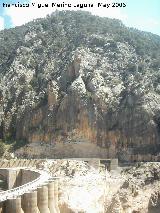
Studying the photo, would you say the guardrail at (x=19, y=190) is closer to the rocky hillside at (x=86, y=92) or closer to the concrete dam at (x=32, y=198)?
the concrete dam at (x=32, y=198)

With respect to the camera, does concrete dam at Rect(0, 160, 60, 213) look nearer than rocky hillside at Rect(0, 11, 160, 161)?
Yes

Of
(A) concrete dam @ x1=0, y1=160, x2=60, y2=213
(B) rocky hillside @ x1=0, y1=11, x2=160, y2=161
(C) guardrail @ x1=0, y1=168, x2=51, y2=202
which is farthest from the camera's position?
(B) rocky hillside @ x1=0, y1=11, x2=160, y2=161

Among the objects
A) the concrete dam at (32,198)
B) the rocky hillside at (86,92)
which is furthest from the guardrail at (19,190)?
the rocky hillside at (86,92)

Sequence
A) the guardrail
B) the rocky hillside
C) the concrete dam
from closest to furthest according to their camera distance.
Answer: the concrete dam
the guardrail
the rocky hillside

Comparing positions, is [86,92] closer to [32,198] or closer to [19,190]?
[19,190]

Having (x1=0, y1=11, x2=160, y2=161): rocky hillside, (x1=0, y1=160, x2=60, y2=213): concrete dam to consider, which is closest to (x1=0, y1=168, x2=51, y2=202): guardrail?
(x1=0, y1=160, x2=60, y2=213): concrete dam

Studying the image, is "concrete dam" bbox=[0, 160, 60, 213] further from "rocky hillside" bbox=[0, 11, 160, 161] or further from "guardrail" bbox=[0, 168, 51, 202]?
"rocky hillside" bbox=[0, 11, 160, 161]

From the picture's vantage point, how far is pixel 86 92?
8069 cm

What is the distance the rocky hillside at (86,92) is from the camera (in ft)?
248

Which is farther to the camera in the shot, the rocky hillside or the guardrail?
the rocky hillside

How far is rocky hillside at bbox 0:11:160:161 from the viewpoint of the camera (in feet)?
248

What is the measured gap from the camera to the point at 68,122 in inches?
3091

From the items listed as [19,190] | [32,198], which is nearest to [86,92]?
[19,190]

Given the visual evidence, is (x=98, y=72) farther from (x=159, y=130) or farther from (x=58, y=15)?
(x=58, y=15)
